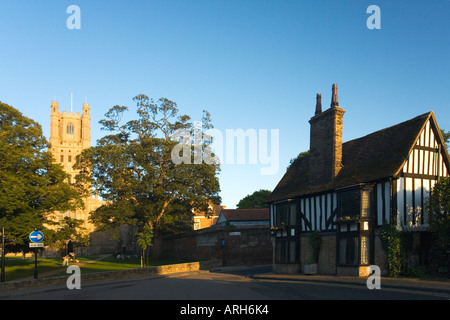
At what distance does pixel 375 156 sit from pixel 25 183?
23375mm

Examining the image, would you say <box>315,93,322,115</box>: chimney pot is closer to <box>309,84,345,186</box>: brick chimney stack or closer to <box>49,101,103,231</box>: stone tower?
<box>309,84,345,186</box>: brick chimney stack

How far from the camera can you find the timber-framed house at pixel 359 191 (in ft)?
65.7

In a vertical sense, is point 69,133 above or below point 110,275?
above

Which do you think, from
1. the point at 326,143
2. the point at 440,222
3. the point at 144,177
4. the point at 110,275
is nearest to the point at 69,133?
the point at 144,177

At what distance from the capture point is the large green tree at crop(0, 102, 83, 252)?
27.2 metres

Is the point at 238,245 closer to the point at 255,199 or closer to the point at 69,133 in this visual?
the point at 255,199

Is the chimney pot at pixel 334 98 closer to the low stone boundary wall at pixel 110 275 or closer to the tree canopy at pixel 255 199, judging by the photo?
the low stone boundary wall at pixel 110 275

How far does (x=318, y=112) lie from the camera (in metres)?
26.3

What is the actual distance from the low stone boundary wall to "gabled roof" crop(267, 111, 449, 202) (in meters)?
9.72

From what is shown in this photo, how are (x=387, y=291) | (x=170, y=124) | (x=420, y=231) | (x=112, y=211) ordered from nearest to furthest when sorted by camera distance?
(x=387, y=291), (x=420, y=231), (x=112, y=211), (x=170, y=124)

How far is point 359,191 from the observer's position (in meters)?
Answer: 20.8
